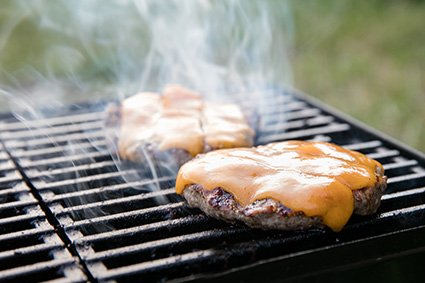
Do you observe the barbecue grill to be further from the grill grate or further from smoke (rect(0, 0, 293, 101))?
smoke (rect(0, 0, 293, 101))

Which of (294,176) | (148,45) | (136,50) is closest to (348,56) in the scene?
(148,45)

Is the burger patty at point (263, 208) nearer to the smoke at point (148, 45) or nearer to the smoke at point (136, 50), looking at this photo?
the smoke at point (136, 50)

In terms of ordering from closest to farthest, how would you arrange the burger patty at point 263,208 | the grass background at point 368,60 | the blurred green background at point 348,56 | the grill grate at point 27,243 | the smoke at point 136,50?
the grill grate at point 27,243, the burger patty at point 263,208, the smoke at point 136,50, the grass background at point 368,60, the blurred green background at point 348,56

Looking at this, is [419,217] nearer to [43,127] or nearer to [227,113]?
[227,113]

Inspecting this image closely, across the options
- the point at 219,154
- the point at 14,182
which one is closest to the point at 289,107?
the point at 219,154

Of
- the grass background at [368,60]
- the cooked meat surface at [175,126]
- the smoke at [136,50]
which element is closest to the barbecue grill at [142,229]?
the cooked meat surface at [175,126]
